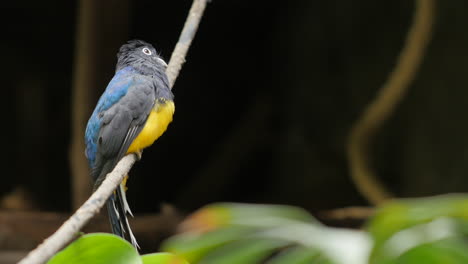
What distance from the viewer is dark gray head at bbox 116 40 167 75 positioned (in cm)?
26

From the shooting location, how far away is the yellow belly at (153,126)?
0.24 metres

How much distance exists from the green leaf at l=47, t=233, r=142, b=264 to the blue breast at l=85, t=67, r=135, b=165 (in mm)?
54

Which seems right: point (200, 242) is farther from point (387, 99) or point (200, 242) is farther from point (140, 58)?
point (387, 99)

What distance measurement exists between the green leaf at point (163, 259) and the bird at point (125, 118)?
0.02m

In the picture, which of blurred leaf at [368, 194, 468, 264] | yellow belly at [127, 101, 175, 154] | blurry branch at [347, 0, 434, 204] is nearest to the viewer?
blurred leaf at [368, 194, 468, 264]

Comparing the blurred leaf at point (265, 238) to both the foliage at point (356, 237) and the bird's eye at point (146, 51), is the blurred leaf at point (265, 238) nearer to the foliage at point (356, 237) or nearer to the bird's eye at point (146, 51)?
the foliage at point (356, 237)

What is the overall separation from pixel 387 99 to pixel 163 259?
3.52 feet

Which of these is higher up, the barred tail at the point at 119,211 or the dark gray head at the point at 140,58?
the dark gray head at the point at 140,58

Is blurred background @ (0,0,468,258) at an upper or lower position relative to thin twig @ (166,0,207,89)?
upper

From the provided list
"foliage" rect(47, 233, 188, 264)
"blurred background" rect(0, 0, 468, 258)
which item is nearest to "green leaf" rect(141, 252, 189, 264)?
"foliage" rect(47, 233, 188, 264)

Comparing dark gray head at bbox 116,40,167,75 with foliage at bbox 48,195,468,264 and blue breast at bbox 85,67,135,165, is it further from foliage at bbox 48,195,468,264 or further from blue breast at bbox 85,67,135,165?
foliage at bbox 48,195,468,264

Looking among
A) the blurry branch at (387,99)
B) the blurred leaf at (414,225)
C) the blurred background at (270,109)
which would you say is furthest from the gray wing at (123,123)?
the blurry branch at (387,99)

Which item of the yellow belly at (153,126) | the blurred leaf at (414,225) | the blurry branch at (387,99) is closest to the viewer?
the blurred leaf at (414,225)

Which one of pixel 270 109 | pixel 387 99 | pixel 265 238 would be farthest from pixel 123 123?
pixel 270 109
